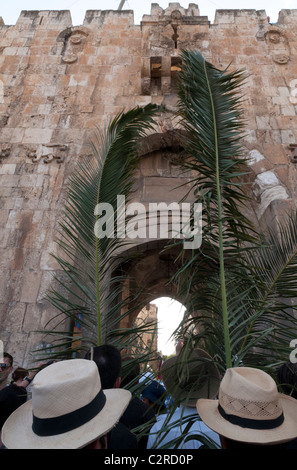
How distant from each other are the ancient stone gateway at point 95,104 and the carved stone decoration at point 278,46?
0.02 m

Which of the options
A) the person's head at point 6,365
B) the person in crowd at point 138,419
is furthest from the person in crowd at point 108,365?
the person's head at point 6,365

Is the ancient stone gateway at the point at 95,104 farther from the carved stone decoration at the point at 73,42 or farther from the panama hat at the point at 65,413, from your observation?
the panama hat at the point at 65,413

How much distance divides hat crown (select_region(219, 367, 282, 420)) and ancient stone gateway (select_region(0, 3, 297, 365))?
3.16 meters

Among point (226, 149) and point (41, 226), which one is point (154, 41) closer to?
point (41, 226)

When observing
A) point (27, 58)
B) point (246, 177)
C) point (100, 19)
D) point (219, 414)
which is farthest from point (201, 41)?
point (219, 414)

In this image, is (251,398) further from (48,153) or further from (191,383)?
(48,153)

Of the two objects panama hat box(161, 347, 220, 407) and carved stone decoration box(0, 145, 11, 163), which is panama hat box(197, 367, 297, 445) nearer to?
panama hat box(161, 347, 220, 407)

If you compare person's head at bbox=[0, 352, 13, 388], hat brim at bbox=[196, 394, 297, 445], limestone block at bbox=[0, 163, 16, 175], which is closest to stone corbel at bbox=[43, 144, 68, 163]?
limestone block at bbox=[0, 163, 16, 175]

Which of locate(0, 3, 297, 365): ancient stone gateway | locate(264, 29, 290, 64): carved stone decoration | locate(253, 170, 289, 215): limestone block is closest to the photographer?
locate(0, 3, 297, 365): ancient stone gateway

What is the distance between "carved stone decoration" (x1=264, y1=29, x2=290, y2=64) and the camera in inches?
239

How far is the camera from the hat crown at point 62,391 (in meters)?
1.15

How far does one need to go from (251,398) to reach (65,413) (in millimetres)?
669

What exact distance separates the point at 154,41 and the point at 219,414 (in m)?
5.98

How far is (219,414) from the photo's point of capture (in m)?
1.42
